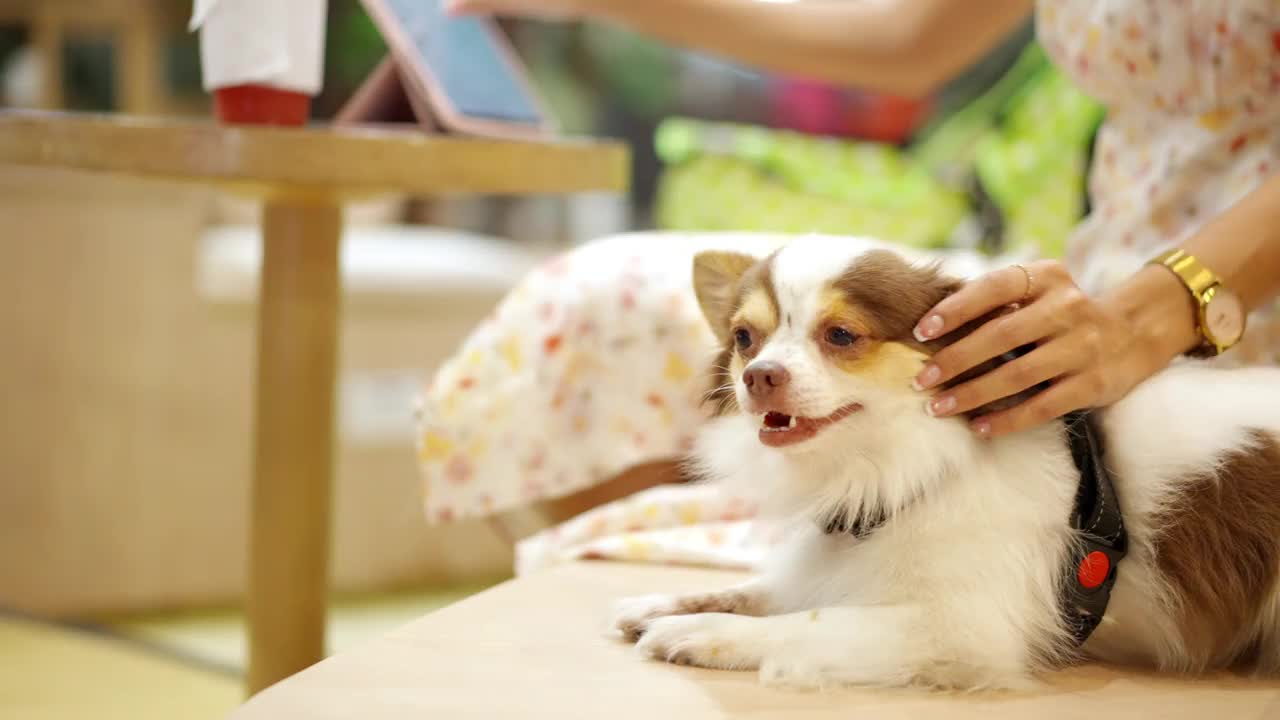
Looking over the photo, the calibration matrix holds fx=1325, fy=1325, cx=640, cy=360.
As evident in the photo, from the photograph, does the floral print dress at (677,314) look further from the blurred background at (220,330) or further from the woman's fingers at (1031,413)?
the woman's fingers at (1031,413)

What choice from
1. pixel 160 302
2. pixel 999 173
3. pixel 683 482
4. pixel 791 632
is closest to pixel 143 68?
pixel 160 302

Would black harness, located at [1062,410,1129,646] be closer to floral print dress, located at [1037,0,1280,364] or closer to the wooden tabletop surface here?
floral print dress, located at [1037,0,1280,364]

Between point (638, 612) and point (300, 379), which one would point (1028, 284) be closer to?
point (638, 612)

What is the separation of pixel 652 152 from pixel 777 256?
2.92 metres

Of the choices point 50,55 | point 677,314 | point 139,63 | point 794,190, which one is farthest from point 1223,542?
point 50,55

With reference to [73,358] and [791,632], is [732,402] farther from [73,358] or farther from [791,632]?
[73,358]

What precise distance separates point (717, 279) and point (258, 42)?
0.56 metres

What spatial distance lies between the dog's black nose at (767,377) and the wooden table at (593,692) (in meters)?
0.22

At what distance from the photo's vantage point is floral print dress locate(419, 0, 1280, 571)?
1.44m

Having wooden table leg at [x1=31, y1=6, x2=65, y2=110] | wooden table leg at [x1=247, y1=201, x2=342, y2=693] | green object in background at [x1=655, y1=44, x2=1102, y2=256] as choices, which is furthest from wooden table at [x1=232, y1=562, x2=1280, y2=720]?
wooden table leg at [x1=31, y1=6, x2=65, y2=110]

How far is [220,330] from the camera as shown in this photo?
2736 mm

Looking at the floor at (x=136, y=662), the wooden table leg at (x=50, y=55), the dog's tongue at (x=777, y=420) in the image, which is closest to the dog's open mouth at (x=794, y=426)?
the dog's tongue at (x=777, y=420)

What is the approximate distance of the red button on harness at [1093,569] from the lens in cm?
102

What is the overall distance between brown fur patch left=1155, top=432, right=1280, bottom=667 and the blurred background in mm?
1053
